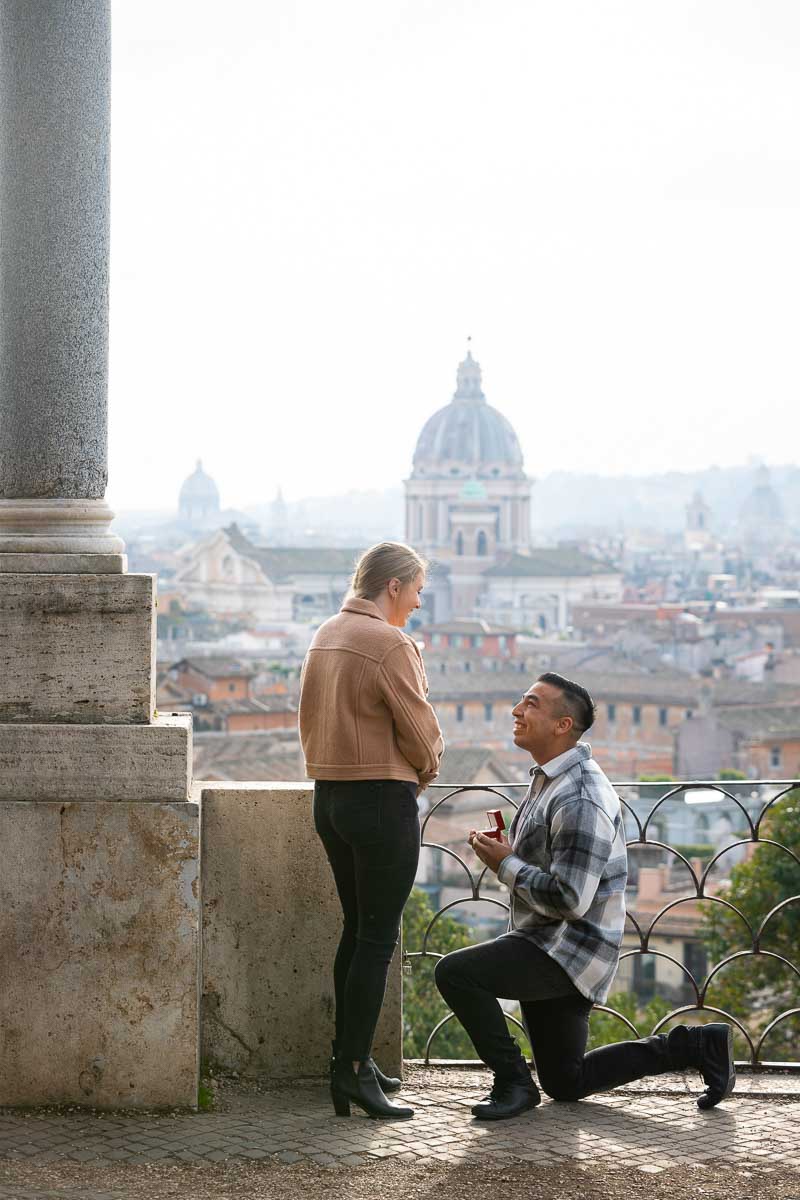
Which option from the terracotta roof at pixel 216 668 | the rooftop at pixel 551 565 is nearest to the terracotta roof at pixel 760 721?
the terracotta roof at pixel 216 668

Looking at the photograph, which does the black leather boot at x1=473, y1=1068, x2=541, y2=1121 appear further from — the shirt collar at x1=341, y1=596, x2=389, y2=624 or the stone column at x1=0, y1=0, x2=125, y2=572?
the stone column at x1=0, y1=0, x2=125, y2=572

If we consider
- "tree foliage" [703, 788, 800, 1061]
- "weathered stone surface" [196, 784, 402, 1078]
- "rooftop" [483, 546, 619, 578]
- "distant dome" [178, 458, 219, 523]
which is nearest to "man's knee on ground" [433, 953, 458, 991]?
"weathered stone surface" [196, 784, 402, 1078]

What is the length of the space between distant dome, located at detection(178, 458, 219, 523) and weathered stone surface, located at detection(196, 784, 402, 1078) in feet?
535

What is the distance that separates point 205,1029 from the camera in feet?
10.1

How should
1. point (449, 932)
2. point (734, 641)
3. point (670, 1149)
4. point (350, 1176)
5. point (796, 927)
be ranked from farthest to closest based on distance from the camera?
point (734, 641) < point (449, 932) < point (796, 927) < point (670, 1149) < point (350, 1176)

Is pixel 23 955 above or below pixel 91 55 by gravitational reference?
below

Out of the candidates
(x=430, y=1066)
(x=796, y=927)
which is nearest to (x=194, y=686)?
(x=796, y=927)

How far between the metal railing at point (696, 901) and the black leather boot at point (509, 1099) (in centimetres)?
21

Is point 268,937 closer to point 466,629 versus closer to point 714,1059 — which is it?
point 714,1059

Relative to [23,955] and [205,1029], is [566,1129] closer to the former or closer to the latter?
[205,1029]

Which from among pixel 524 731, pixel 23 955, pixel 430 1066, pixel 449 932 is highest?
pixel 524 731

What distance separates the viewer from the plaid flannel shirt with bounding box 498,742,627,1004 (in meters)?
2.82

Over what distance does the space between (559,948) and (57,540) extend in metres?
1.14

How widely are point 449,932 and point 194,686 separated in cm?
3646
